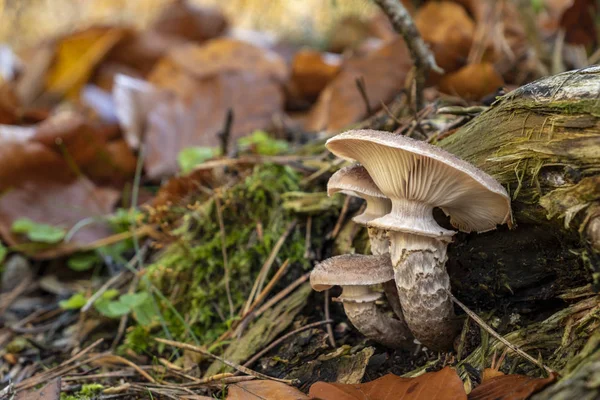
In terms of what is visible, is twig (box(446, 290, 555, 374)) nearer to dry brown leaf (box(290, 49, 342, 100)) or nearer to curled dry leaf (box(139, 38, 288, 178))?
curled dry leaf (box(139, 38, 288, 178))

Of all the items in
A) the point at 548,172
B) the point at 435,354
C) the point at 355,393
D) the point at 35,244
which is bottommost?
the point at 35,244

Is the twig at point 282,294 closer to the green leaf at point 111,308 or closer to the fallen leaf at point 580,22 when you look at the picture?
the green leaf at point 111,308

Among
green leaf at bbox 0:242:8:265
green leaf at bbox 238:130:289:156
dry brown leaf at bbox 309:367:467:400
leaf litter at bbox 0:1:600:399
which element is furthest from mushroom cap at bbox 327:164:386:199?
green leaf at bbox 0:242:8:265

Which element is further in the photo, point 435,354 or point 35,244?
point 35,244

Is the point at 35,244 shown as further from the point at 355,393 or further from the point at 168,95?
the point at 355,393

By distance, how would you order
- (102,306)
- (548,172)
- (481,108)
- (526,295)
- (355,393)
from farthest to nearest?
(102,306)
(481,108)
(526,295)
(548,172)
(355,393)

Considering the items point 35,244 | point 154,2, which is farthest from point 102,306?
point 154,2
